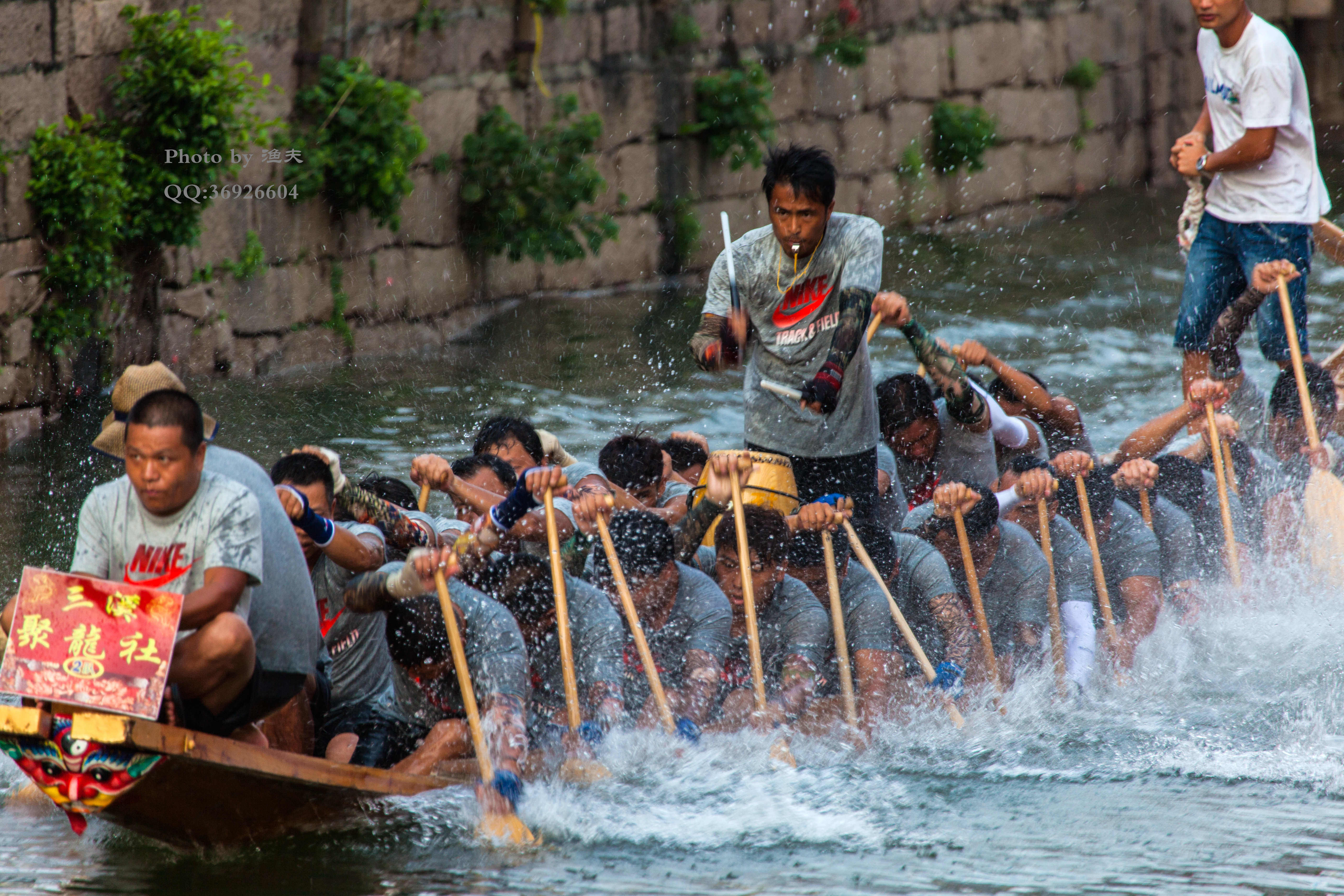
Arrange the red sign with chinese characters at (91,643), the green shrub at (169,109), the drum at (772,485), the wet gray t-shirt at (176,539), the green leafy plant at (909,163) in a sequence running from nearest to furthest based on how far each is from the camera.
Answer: the red sign with chinese characters at (91,643), the wet gray t-shirt at (176,539), the drum at (772,485), the green shrub at (169,109), the green leafy plant at (909,163)

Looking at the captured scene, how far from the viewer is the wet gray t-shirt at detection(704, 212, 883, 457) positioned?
4504mm

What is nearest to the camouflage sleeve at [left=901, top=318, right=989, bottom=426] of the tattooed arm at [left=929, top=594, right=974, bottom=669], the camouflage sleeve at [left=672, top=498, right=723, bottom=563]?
the tattooed arm at [left=929, top=594, right=974, bottom=669]

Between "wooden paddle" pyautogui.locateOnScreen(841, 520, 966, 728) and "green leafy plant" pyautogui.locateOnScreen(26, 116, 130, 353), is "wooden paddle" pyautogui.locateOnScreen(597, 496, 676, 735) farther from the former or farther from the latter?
"green leafy plant" pyautogui.locateOnScreen(26, 116, 130, 353)

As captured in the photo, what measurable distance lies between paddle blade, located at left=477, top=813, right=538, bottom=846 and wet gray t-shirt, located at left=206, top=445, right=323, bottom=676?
579 mm

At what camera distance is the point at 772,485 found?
472 centimetres

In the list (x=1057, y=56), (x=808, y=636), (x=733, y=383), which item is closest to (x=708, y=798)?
(x=808, y=636)

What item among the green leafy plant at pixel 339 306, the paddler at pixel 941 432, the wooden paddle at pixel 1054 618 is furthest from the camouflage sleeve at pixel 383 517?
the green leafy plant at pixel 339 306

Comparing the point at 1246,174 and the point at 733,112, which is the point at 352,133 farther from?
the point at 1246,174

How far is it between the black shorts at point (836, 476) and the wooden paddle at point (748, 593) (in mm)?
366

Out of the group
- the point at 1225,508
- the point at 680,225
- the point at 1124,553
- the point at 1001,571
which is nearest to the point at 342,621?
the point at 1001,571

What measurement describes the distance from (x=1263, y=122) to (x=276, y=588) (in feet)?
12.8

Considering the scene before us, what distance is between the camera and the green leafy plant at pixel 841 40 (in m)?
11.2

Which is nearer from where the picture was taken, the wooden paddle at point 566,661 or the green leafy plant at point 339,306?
the wooden paddle at point 566,661

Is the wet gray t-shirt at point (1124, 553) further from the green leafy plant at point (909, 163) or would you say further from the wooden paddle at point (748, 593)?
the green leafy plant at point (909, 163)
